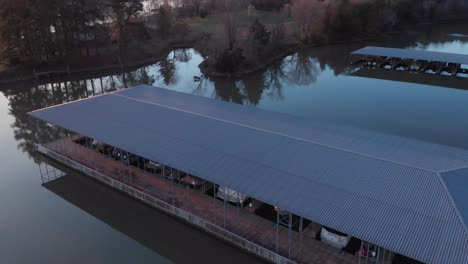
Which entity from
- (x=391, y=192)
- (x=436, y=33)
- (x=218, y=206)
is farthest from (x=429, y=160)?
(x=436, y=33)

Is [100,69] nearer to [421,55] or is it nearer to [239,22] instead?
[239,22]

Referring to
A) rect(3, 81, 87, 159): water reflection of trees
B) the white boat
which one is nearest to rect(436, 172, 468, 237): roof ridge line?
the white boat

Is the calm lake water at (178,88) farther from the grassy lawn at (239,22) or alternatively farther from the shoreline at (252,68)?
A: the grassy lawn at (239,22)

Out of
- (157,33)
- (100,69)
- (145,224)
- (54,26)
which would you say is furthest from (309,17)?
(145,224)

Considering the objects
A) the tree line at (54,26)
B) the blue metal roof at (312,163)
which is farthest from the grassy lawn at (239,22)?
the blue metal roof at (312,163)

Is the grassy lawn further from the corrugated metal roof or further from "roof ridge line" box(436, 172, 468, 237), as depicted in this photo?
"roof ridge line" box(436, 172, 468, 237)

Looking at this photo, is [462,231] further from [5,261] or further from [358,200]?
[5,261]
